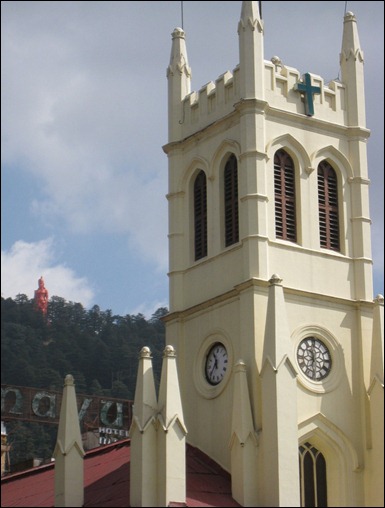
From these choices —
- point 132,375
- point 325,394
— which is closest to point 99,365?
point 132,375

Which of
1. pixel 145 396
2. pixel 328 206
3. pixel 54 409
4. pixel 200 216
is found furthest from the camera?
pixel 54 409

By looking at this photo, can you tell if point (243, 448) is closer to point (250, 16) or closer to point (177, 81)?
point (250, 16)

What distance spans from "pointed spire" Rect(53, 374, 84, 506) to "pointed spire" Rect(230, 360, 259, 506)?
5.38 meters

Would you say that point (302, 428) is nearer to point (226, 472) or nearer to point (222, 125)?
point (226, 472)

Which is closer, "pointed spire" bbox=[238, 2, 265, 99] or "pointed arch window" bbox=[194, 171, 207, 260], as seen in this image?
"pointed spire" bbox=[238, 2, 265, 99]

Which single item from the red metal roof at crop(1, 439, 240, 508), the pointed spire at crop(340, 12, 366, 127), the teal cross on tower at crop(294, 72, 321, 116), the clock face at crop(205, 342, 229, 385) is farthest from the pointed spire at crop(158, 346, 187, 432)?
the pointed spire at crop(340, 12, 366, 127)

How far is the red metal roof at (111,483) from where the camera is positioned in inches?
2067

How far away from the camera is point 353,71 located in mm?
61969

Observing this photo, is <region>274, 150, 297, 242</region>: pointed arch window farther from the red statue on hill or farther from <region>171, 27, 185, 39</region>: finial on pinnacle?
the red statue on hill

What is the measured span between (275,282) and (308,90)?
31.7ft

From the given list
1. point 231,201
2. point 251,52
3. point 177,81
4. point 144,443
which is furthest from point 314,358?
point 177,81

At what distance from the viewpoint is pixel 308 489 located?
54656mm

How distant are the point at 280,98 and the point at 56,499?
1821 centimetres

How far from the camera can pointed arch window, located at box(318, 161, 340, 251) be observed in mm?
59312
